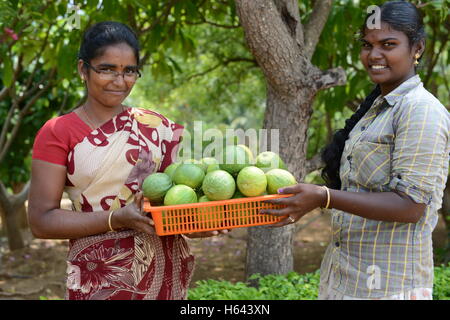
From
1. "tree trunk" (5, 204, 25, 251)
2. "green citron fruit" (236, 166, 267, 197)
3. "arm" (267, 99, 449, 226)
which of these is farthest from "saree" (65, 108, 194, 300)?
"tree trunk" (5, 204, 25, 251)

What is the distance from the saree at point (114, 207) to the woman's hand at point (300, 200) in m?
0.55

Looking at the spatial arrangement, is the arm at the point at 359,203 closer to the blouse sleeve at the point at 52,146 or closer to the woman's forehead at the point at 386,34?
the woman's forehead at the point at 386,34

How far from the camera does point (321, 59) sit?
4684 mm

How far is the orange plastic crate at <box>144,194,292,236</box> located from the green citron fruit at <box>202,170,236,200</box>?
0.04 meters

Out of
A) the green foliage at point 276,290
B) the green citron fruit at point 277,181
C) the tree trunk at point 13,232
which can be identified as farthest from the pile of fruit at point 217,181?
the tree trunk at point 13,232

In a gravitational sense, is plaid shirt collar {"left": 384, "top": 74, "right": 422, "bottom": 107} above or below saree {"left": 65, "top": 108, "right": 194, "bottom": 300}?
above

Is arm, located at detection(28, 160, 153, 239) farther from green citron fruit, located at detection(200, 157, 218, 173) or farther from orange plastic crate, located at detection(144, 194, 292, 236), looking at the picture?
green citron fruit, located at detection(200, 157, 218, 173)

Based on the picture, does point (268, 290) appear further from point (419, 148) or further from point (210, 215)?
point (419, 148)

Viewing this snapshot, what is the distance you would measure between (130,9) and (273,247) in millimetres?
2485

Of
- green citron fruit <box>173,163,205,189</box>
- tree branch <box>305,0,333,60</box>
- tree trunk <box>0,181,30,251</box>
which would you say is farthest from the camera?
tree trunk <box>0,181,30,251</box>

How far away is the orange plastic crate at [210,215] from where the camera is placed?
2.01 m

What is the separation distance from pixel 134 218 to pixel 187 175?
0.29 metres

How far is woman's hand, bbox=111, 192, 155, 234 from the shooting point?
2008 mm

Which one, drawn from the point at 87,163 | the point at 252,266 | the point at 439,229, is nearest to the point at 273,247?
the point at 252,266
